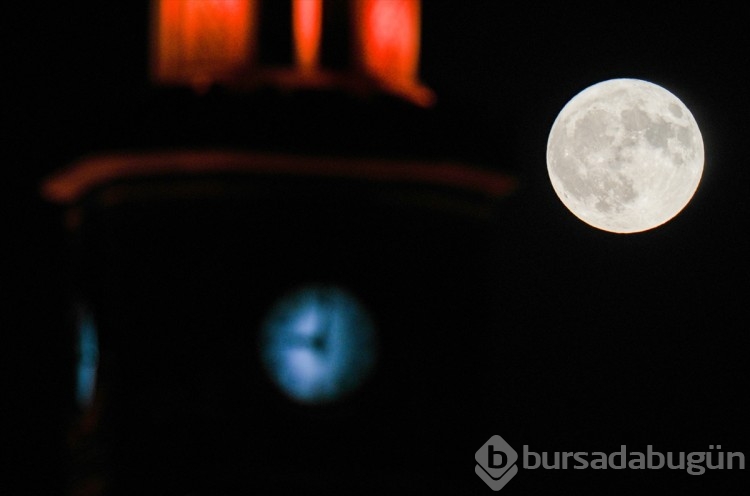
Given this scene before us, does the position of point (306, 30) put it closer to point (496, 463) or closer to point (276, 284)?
point (276, 284)

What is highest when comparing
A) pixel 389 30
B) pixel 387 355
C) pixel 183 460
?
pixel 389 30

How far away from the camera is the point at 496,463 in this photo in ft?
59.4

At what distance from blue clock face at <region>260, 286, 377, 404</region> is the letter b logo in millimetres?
1831

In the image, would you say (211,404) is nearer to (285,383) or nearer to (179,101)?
(285,383)

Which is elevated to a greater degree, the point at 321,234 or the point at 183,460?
the point at 321,234

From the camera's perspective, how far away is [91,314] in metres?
17.3

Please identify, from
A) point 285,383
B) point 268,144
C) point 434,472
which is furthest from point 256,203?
point 434,472

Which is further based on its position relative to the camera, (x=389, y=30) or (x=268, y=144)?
(x=389, y=30)

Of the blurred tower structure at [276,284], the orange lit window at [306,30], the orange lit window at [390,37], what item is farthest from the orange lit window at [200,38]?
the orange lit window at [390,37]

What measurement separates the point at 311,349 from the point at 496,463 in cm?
277

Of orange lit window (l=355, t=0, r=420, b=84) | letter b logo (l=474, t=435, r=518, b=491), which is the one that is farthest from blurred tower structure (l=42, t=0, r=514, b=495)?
letter b logo (l=474, t=435, r=518, b=491)

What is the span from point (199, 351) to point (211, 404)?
490 millimetres

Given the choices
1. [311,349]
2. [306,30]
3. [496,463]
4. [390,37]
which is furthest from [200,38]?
[496,463]

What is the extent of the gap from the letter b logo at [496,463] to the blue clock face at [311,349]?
183 cm
